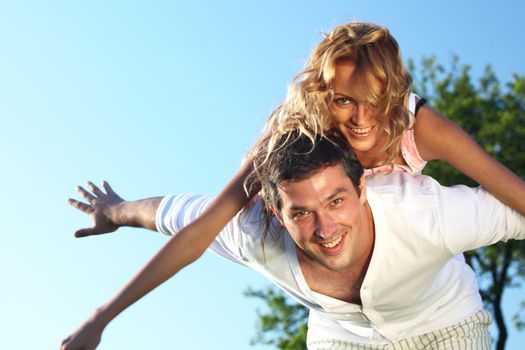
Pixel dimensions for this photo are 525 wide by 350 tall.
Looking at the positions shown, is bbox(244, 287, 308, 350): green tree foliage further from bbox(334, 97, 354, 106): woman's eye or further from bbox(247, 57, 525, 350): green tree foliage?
bbox(334, 97, 354, 106): woman's eye

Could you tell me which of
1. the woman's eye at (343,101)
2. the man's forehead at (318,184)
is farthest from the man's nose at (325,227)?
the woman's eye at (343,101)

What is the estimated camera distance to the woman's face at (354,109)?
4168 millimetres

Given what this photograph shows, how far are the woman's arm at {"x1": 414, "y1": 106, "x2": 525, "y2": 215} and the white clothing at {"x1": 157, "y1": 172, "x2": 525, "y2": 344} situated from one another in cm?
7

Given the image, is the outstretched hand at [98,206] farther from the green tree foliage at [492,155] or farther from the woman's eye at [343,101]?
the green tree foliage at [492,155]

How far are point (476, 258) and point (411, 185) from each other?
45.4ft

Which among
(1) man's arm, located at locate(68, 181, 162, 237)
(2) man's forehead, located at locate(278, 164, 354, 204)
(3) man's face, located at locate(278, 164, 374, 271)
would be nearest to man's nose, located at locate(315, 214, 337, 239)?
(3) man's face, located at locate(278, 164, 374, 271)

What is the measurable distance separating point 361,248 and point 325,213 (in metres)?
0.32

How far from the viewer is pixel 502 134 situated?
16750 millimetres

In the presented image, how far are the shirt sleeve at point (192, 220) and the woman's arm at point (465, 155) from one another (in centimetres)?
113

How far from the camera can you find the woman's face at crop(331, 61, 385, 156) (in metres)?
4.17

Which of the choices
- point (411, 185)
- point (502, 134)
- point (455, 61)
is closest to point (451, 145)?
point (411, 185)

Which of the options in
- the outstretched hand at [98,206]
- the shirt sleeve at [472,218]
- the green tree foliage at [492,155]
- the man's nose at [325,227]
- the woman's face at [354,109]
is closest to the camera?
the man's nose at [325,227]

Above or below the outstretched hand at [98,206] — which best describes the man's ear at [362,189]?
below

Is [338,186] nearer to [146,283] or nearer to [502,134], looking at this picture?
[146,283]
